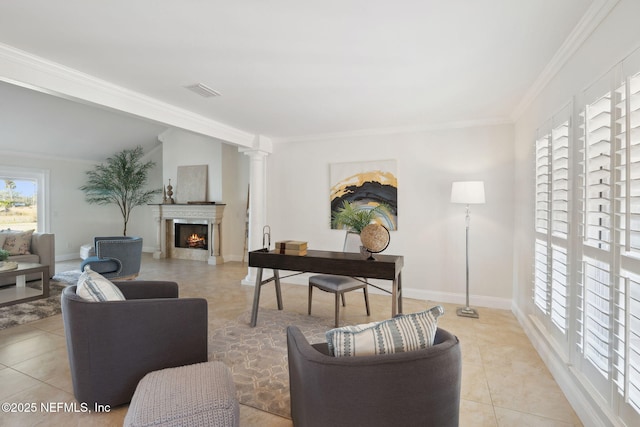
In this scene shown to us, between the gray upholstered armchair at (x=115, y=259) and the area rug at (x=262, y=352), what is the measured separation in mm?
2418

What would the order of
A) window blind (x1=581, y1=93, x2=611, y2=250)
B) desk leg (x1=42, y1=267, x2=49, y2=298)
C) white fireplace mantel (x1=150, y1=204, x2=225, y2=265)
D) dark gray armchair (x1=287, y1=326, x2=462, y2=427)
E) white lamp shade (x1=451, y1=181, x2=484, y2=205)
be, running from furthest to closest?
1. white fireplace mantel (x1=150, y1=204, x2=225, y2=265)
2. desk leg (x1=42, y1=267, x2=49, y2=298)
3. white lamp shade (x1=451, y1=181, x2=484, y2=205)
4. window blind (x1=581, y1=93, x2=611, y2=250)
5. dark gray armchair (x1=287, y1=326, x2=462, y2=427)

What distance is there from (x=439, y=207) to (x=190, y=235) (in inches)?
231

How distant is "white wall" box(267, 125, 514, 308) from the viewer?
387 centimetres

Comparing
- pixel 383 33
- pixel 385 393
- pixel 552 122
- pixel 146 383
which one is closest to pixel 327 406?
pixel 385 393

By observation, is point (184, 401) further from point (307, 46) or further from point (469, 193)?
point (469, 193)

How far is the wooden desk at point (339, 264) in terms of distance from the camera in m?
2.69

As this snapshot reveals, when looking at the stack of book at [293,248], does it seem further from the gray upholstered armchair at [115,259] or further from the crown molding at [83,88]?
the gray upholstered armchair at [115,259]

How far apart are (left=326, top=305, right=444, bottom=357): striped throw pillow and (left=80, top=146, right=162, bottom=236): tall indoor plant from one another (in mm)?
7566

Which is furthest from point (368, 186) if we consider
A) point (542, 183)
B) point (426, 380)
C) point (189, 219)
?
point (189, 219)

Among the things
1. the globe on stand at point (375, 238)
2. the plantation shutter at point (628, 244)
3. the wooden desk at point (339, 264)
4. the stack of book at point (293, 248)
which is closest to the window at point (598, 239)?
the plantation shutter at point (628, 244)

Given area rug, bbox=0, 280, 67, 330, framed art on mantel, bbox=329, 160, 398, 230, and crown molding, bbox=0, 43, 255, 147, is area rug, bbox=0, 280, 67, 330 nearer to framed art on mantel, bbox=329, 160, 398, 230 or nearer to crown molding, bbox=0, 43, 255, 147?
crown molding, bbox=0, 43, 255, 147

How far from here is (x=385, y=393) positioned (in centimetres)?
119

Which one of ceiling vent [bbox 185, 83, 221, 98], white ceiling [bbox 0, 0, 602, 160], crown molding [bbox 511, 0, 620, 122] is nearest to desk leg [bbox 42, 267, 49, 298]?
white ceiling [bbox 0, 0, 602, 160]

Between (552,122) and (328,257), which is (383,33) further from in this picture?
(328,257)
